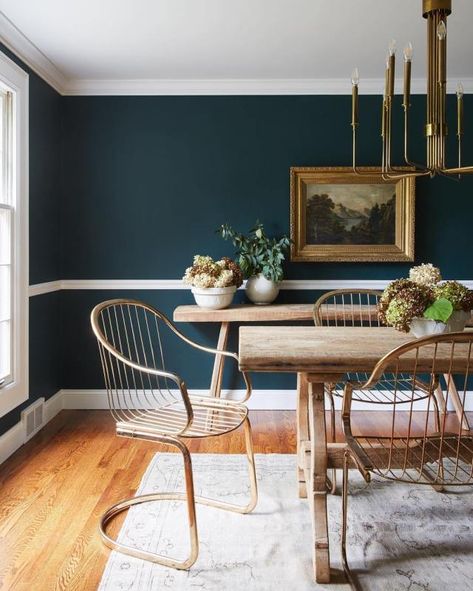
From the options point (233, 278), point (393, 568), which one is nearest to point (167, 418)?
point (393, 568)

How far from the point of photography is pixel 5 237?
3238 millimetres

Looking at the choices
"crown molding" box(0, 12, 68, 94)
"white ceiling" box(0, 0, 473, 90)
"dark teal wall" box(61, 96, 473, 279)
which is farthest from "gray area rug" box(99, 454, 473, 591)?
"crown molding" box(0, 12, 68, 94)

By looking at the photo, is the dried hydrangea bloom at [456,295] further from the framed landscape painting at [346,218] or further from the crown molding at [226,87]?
the crown molding at [226,87]

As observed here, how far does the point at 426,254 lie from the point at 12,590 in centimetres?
343

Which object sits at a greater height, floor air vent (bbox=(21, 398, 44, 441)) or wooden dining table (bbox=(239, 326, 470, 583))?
wooden dining table (bbox=(239, 326, 470, 583))

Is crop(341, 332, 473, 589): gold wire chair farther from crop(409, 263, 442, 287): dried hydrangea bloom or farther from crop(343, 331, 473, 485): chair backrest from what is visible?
crop(409, 263, 442, 287): dried hydrangea bloom

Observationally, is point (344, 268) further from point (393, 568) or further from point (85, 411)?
point (393, 568)

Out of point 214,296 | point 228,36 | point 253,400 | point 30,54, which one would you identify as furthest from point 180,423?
point 30,54

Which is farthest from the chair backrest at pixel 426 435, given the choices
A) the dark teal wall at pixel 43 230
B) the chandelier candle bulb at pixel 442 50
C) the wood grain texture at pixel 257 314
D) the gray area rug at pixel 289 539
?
the dark teal wall at pixel 43 230

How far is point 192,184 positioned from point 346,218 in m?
1.17

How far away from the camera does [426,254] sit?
4.18 m

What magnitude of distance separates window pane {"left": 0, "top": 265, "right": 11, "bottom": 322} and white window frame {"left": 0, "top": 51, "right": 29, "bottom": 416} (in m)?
0.03

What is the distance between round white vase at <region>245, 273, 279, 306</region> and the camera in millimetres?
3928

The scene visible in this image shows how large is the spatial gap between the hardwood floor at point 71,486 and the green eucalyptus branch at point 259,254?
105 cm
